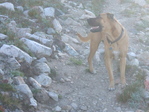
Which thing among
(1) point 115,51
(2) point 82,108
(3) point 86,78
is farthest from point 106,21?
(2) point 82,108

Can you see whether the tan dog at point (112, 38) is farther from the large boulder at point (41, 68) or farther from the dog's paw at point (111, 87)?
the large boulder at point (41, 68)

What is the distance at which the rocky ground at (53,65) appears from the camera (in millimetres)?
5156

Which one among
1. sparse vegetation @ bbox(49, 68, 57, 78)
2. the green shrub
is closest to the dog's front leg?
sparse vegetation @ bbox(49, 68, 57, 78)

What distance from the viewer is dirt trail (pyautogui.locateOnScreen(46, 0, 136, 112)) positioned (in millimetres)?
Result: 5379

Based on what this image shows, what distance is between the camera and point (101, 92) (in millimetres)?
5918

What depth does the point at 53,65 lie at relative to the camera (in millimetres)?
6602

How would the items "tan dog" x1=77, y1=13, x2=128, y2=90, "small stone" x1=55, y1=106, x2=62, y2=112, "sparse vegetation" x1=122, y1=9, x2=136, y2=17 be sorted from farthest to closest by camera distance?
"sparse vegetation" x1=122, y1=9, x2=136, y2=17
"tan dog" x1=77, y1=13, x2=128, y2=90
"small stone" x1=55, y1=106, x2=62, y2=112

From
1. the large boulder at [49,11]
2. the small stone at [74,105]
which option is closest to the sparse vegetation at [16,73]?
the small stone at [74,105]

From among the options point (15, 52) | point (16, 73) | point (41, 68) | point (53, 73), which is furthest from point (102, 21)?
point (16, 73)

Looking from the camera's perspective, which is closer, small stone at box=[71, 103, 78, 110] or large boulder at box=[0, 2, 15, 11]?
small stone at box=[71, 103, 78, 110]

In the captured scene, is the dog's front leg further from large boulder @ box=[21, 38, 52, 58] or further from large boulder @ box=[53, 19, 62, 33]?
large boulder @ box=[53, 19, 62, 33]

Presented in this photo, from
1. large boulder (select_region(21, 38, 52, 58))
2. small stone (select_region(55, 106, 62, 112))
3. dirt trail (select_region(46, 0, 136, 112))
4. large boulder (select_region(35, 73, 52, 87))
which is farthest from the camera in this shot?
large boulder (select_region(21, 38, 52, 58))

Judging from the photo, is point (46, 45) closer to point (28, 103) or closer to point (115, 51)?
point (115, 51)

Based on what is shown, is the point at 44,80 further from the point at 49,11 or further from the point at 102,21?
the point at 49,11
